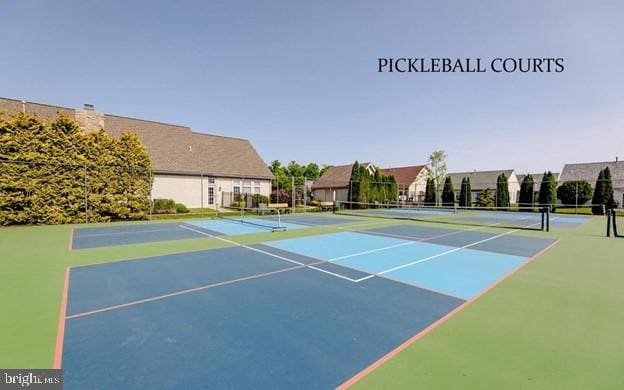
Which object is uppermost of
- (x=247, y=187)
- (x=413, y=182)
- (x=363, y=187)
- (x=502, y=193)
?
(x=413, y=182)

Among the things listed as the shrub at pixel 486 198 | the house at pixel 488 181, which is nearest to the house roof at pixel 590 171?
the house at pixel 488 181

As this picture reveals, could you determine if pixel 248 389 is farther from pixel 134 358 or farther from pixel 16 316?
pixel 16 316

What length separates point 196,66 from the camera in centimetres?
1509

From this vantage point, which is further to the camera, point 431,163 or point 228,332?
point 431,163

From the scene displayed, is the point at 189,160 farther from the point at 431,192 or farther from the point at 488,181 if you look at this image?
the point at 488,181

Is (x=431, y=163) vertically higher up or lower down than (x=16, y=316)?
higher up

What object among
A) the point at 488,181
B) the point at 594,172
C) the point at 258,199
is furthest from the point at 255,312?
the point at 594,172

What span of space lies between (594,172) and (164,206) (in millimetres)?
52864

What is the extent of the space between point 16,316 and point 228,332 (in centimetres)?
292

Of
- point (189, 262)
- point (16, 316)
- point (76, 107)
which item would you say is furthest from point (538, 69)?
point (76, 107)

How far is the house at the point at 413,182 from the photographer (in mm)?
40312

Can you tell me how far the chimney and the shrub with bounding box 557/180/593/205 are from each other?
44.4 metres

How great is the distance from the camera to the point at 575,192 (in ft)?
102

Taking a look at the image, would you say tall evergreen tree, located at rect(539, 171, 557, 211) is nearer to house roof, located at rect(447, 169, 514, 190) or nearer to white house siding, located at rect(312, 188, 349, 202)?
house roof, located at rect(447, 169, 514, 190)
